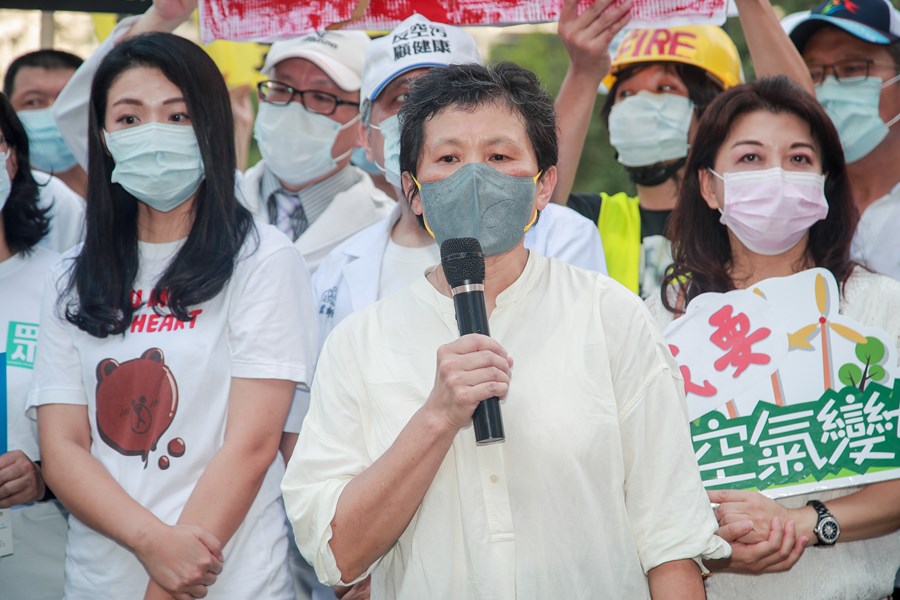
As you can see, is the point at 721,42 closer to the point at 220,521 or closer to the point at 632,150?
the point at 632,150

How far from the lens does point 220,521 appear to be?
3383 mm

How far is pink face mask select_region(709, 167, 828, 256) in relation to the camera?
3.80 meters

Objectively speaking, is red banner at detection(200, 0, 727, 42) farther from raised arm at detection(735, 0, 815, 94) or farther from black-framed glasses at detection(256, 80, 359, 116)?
raised arm at detection(735, 0, 815, 94)

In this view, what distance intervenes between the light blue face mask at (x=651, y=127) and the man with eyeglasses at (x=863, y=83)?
25.0 inches

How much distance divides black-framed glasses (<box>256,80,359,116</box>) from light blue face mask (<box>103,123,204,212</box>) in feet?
5.67

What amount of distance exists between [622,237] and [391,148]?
118 centimetres

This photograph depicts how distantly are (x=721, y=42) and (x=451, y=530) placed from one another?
3.43m

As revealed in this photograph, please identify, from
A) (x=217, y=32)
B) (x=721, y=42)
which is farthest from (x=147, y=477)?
(x=721, y=42)

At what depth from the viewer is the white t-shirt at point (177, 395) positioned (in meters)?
A: 3.50

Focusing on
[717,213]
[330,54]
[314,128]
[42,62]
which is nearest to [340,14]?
[330,54]

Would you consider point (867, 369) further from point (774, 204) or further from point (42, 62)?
point (42, 62)

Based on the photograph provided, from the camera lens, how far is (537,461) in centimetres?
260

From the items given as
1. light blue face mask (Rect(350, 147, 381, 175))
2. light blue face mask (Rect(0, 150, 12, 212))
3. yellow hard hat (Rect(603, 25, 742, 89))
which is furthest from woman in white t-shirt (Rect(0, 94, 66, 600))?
yellow hard hat (Rect(603, 25, 742, 89))

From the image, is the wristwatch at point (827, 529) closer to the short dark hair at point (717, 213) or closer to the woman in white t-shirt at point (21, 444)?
the short dark hair at point (717, 213)
